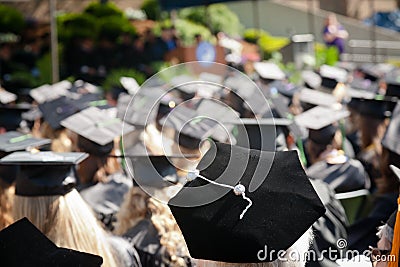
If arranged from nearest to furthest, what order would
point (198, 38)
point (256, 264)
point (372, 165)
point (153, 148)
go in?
point (256, 264), point (153, 148), point (372, 165), point (198, 38)

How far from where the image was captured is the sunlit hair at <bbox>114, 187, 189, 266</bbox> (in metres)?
3.23

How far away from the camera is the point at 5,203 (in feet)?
11.6

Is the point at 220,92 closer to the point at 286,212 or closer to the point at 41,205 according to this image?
the point at 41,205

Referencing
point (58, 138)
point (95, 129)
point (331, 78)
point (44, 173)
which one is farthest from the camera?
point (331, 78)

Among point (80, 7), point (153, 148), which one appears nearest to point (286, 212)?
point (153, 148)

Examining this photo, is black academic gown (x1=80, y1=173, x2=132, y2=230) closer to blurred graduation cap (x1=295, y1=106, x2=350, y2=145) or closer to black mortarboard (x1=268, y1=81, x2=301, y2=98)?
blurred graduation cap (x1=295, y1=106, x2=350, y2=145)

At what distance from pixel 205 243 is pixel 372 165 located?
9.93ft

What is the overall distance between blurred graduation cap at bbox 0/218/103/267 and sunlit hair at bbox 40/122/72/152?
8.64ft

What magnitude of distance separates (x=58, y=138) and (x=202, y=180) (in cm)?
333

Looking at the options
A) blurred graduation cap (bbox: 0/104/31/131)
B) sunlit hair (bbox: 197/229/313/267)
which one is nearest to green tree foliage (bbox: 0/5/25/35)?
blurred graduation cap (bbox: 0/104/31/131)

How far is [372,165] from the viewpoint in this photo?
499 cm

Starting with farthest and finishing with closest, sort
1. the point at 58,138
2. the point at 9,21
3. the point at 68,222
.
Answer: the point at 9,21 < the point at 58,138 < the point at 68,222

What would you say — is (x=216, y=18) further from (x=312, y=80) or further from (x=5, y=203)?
(x=5, y=203)

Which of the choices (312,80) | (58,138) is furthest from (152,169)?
(312,80)
